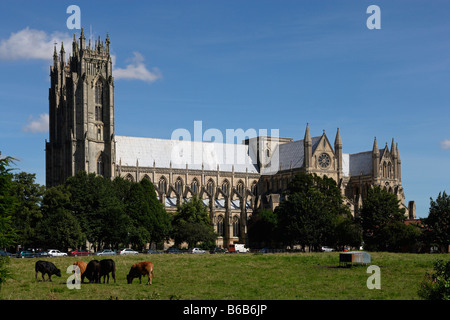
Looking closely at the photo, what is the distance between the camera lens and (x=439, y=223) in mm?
73438

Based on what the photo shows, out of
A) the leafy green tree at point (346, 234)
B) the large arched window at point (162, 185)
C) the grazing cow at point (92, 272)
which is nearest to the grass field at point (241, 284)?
the grazing cow at point (92, 272)

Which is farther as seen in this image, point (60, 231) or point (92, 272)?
point (60, 231)

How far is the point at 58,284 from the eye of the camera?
3434 cm

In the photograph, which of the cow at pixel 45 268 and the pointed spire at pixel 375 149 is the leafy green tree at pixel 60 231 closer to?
the cow at pixel 45 268

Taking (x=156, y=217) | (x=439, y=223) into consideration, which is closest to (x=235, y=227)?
(x=156, y=217)

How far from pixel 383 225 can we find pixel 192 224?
31233mm

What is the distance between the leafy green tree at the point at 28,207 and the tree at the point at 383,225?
37.5 meters

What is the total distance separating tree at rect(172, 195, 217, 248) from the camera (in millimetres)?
100625

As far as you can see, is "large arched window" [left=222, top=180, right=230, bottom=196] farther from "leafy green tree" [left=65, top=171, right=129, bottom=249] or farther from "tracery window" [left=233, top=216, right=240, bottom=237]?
"leafy green tree" [left=65, top=171, right=129, bottom=249]

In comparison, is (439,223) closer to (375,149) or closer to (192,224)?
(192,224)

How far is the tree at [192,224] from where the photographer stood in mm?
100625

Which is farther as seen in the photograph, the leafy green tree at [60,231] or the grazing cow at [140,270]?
the leafy green tree at [60,231]
